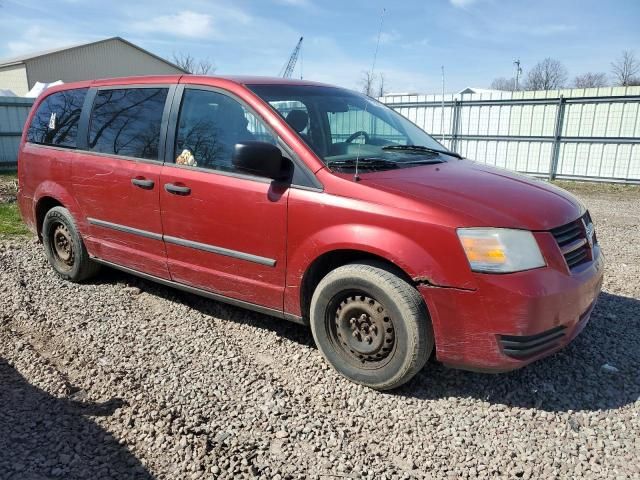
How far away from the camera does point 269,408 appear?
2830 mm

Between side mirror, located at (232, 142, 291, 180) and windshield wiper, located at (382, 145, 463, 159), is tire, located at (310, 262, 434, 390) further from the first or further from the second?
windshield wiper, located at (382, 145, 463, 159)

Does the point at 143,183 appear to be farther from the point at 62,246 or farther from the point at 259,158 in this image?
the point at 62,246

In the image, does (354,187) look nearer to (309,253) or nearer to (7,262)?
(309,253)

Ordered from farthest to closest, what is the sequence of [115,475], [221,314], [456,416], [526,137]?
[526,137]
[221,314]
[456,416]
[115,475]

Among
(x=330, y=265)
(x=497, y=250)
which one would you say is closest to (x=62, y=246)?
(x=330, y=265)

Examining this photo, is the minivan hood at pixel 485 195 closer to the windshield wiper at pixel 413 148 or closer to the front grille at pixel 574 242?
the front grille at pixel 574 242

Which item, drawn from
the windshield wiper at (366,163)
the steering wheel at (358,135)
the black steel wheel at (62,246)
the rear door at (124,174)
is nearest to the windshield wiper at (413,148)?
the steering wheel at (358,135)

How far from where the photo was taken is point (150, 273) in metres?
4.07

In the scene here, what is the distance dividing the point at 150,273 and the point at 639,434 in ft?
11.4

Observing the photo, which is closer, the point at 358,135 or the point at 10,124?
the point at 358,135

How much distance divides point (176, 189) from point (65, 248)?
200cm

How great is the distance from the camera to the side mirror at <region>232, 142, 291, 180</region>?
9.65ft

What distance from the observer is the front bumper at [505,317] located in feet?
8.33

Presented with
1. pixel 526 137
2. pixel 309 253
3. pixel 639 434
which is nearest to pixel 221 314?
pixel 309 253
